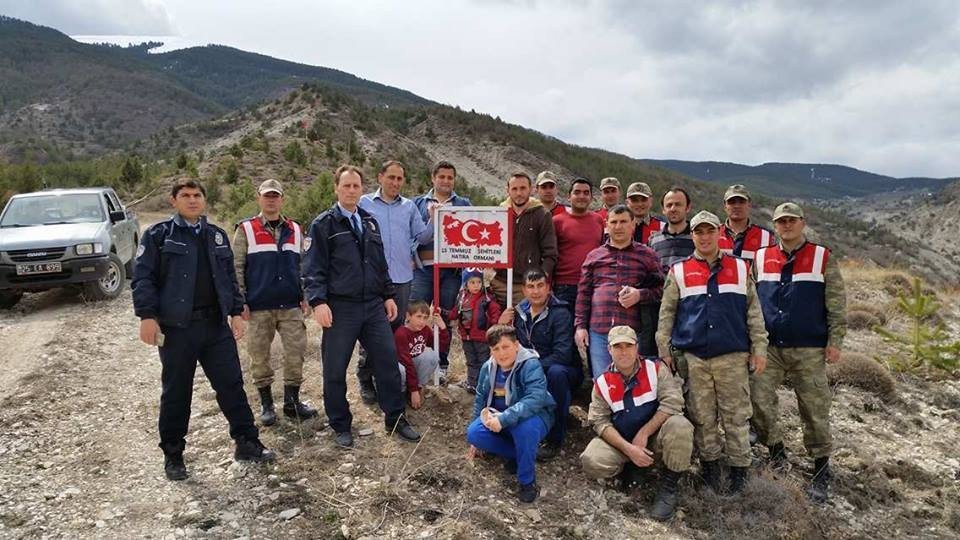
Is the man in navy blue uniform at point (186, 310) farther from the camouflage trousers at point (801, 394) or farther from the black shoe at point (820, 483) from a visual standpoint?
the black shoe at point (820, 483)

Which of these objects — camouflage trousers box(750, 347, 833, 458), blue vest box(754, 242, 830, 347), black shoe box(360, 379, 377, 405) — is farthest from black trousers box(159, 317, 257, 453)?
blue vest box(754, 242, 830, 347)

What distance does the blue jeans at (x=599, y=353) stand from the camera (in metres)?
5.18

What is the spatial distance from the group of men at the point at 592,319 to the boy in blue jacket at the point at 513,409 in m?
0.21

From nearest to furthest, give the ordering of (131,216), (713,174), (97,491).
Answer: (97,491) → (131,216) → (713,174)

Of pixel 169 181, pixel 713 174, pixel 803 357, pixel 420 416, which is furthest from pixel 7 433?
pixel 713 174

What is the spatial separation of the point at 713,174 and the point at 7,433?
18269cm

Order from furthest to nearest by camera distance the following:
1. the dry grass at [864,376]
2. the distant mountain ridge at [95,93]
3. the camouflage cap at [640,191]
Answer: the distant mountain ridge at [95,93] → the dry grass at [864,376] → the camouflage cap at [640,191]

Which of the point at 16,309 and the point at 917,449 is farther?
the point at 16,309

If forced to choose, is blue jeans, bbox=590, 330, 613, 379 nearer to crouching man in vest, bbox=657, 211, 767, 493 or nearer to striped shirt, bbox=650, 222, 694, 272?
crouching man in vest, bbox=657, 211, 767, 493

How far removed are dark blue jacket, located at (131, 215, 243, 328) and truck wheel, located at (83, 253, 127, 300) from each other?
6.71m

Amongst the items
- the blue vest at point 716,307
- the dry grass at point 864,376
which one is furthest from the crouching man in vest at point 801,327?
the dry grass at point 864,376

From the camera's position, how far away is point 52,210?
34.0 ft

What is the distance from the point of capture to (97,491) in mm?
4422

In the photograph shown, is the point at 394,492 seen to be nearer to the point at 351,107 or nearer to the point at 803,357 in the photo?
the point at 803,357
